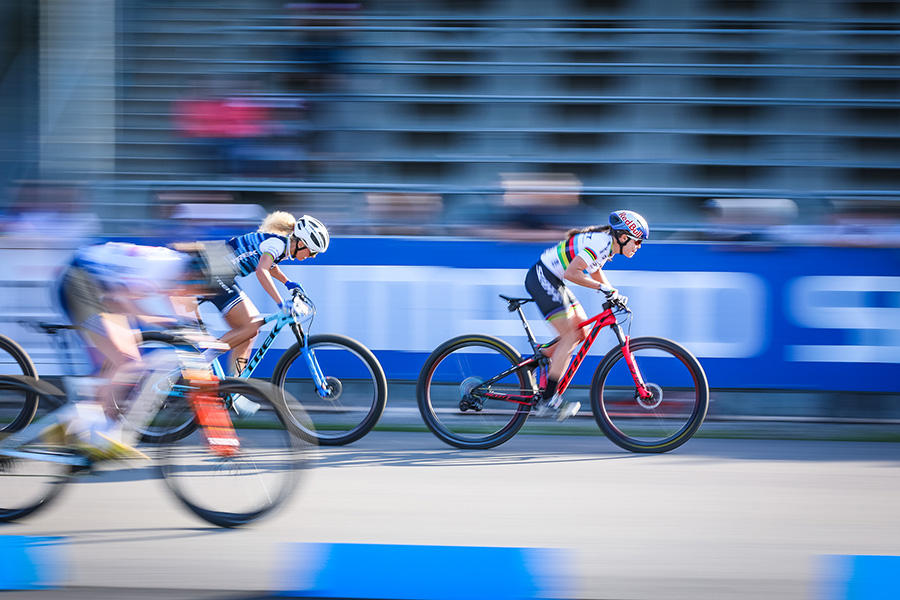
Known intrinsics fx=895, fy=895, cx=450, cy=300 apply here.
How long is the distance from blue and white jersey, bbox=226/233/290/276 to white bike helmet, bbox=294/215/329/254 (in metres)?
0.13

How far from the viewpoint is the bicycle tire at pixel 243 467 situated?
4011mm

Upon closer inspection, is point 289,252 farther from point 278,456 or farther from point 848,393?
point 848,393

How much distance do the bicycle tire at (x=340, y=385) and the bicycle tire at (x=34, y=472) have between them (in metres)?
2.15

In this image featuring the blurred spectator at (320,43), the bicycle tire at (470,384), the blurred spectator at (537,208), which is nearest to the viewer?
the bicycle tire at (470,384)

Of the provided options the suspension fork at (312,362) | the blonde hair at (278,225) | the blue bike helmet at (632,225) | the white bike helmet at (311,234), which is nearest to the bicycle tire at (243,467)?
the suspension fork at (312,362)

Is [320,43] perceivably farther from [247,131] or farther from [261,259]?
[261,259]

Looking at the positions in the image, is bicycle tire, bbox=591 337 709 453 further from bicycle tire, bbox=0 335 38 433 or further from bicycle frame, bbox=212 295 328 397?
bicycle tire, bbox=0 335 38 433

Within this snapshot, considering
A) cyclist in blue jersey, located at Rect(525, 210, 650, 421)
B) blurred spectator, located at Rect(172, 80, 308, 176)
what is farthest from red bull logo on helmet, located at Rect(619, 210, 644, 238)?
blurred spectator, located at Rect(172, 80, 308, 176)

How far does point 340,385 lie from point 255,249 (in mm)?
1150

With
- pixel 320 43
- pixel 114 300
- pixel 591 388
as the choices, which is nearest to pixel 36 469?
pixel 114 300

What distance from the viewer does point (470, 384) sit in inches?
246

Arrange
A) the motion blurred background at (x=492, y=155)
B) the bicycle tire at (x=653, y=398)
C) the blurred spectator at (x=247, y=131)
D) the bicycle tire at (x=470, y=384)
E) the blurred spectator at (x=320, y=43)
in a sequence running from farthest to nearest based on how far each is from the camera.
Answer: the blurred spectator at (x=320, y=43) → the blurred spectator at (x=247, y=131) → the motion blurred background at (x=492, y=155) → the bicycle tire at (x=470, y=384) → the bicycle tire at (x=653, y=398)

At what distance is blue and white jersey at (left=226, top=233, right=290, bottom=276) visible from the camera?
6.30 metres

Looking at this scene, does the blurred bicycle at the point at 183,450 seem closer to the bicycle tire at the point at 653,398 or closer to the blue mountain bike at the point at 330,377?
the blue mountain bike at the point at 330,377
